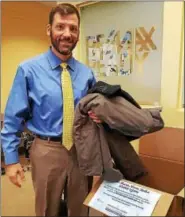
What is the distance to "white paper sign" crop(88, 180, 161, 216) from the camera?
0.66m

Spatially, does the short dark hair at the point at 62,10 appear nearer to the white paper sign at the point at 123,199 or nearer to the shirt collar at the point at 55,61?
the shirt collar at the point at 55,61

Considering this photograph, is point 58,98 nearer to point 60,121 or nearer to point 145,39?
point 60,121

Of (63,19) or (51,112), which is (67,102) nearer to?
(51,112)

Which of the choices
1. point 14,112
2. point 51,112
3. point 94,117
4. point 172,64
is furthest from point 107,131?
point 172,64

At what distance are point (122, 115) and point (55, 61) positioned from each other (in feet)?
0.83

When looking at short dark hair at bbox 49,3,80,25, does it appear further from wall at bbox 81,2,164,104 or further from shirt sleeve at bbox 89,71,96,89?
shirt sleeve at bbox 89,71,96,89

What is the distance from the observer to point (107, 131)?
70 centimetres

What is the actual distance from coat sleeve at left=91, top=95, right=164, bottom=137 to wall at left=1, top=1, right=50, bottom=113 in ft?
0.77

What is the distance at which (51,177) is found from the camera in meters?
0.73

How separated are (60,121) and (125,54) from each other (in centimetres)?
29

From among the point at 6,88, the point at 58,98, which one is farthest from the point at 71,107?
the point at 6,88

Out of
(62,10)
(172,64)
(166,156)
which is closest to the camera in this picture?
(62,10)

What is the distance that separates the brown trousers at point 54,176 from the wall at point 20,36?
18cm

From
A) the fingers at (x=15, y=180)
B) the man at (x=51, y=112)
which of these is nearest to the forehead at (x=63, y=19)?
the man at (x=51, y=112)
